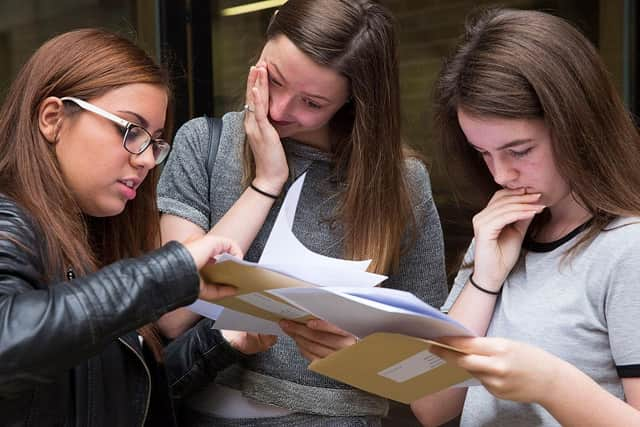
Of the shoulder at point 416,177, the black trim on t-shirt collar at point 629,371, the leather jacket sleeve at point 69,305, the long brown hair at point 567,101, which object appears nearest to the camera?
the leather jacket sleeve at point 69,305

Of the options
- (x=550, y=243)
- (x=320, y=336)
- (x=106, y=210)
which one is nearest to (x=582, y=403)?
(x=550, y=243)

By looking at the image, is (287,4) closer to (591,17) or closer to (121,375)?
(121,375)

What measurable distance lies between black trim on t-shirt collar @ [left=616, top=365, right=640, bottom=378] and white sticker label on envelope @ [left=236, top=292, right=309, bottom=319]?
52 cm

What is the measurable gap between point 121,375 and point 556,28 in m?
0.97

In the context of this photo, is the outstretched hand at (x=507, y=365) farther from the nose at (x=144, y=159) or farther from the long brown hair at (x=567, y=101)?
the nose at (x=144, y=159)

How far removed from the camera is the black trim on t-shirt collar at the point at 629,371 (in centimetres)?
135

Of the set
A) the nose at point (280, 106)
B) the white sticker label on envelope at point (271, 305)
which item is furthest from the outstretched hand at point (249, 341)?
the nose at point (280, 106)

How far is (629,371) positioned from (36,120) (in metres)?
1.07

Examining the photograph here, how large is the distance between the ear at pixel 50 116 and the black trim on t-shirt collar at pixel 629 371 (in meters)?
1.02

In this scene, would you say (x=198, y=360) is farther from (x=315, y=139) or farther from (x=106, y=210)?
(x=315, y=139)

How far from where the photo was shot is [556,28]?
4.95ft

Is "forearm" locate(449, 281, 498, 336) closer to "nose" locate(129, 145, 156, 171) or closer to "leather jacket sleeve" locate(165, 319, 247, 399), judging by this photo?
"leather jacket sleeve" locate(165, 319, 247, 399)

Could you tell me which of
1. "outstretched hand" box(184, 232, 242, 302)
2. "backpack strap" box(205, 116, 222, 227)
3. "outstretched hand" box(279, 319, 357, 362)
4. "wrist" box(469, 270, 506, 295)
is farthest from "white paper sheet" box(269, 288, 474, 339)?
"backpack strap" box(205, 116, 222, 227)

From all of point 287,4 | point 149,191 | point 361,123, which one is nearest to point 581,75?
point 361,123
